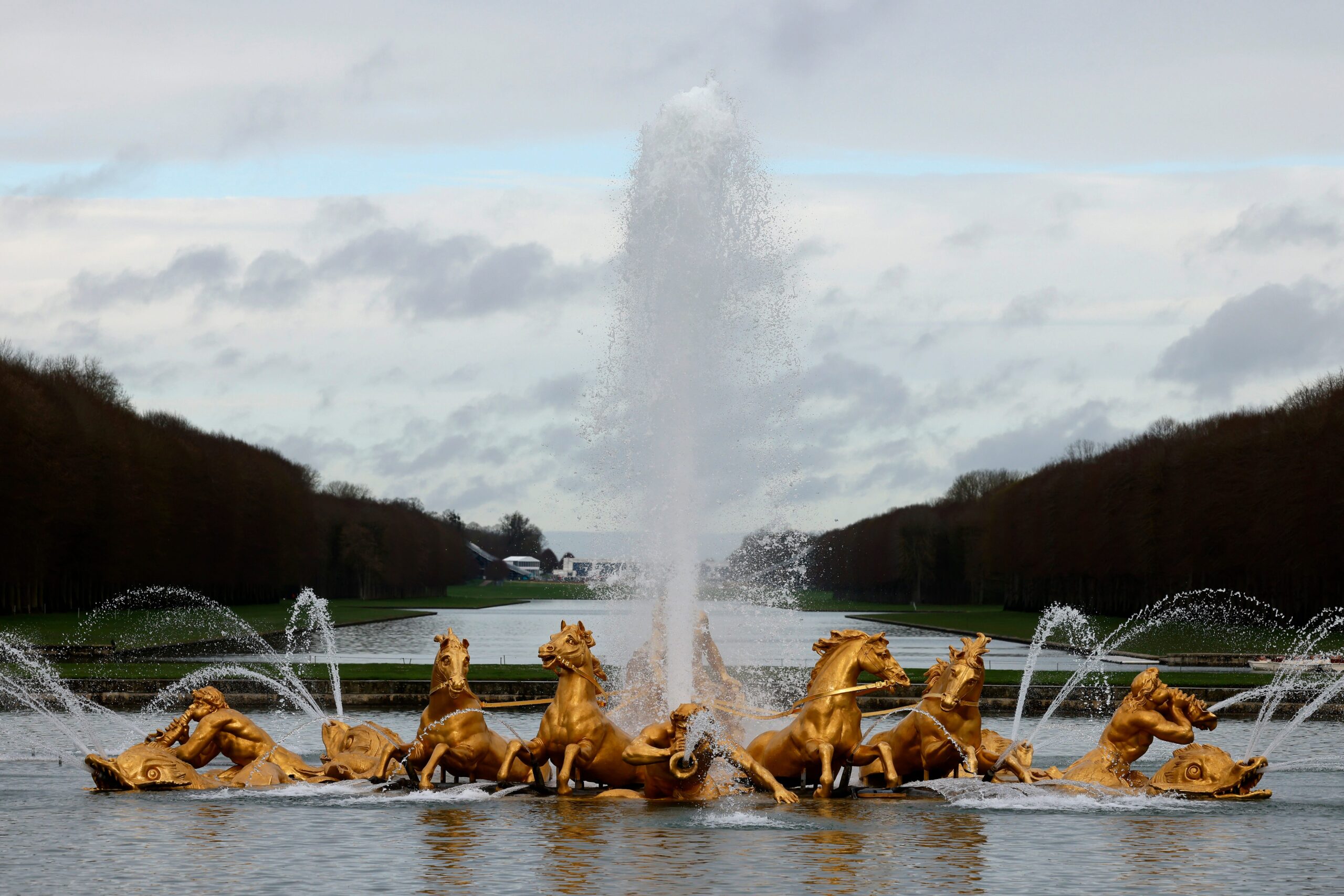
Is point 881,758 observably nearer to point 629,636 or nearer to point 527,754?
point 527,754

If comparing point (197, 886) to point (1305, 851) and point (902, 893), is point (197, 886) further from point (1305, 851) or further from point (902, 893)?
point (1305, 851)

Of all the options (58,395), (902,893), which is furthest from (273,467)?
(902,893)

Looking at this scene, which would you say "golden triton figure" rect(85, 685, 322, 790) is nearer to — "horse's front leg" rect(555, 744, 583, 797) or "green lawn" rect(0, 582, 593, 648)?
"horse's front leg" rect(555, 744, 583, 797)

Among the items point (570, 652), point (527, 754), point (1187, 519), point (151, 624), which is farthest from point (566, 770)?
point (1187, 519)

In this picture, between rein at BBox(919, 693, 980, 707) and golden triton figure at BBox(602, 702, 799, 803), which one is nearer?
golden triton figure at BBox(602, 702, 799, 803)

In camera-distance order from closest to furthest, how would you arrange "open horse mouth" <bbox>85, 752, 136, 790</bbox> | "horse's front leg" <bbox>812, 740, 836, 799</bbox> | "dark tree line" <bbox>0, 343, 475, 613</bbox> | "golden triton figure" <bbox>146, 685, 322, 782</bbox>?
"horse's front leg" <bbox>812, 740, 836, 799</bbox>
"open horse mouth" <bbox>85, 752, 136, 790</bbox>
"golden triton figure" <bbox>146, 685, 322, 782</bbox>
"dark tree line" <bbox>0, 343, 475, 613</bbox>

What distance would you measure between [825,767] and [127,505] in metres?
53.7

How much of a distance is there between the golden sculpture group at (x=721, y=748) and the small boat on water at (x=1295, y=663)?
14.2 m

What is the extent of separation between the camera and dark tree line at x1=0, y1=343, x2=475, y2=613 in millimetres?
55938

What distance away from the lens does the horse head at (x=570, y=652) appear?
13.9 metres

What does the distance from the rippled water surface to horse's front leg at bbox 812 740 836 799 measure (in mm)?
95

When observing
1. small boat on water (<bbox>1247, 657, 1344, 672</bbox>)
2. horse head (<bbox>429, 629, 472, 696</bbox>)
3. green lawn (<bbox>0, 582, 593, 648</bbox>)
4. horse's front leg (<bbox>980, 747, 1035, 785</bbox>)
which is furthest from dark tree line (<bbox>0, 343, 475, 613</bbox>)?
horse's front leg (<bbox>980, 747, 1035, 785</bbox>)

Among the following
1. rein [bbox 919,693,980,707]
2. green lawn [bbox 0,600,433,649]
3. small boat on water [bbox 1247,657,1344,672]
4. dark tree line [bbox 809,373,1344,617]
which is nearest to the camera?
rein [bbox 919,693,980,707]

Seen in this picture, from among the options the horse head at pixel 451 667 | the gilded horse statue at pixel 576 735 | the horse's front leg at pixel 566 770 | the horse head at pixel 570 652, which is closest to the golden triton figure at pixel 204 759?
the horse head at pixel 451 667
